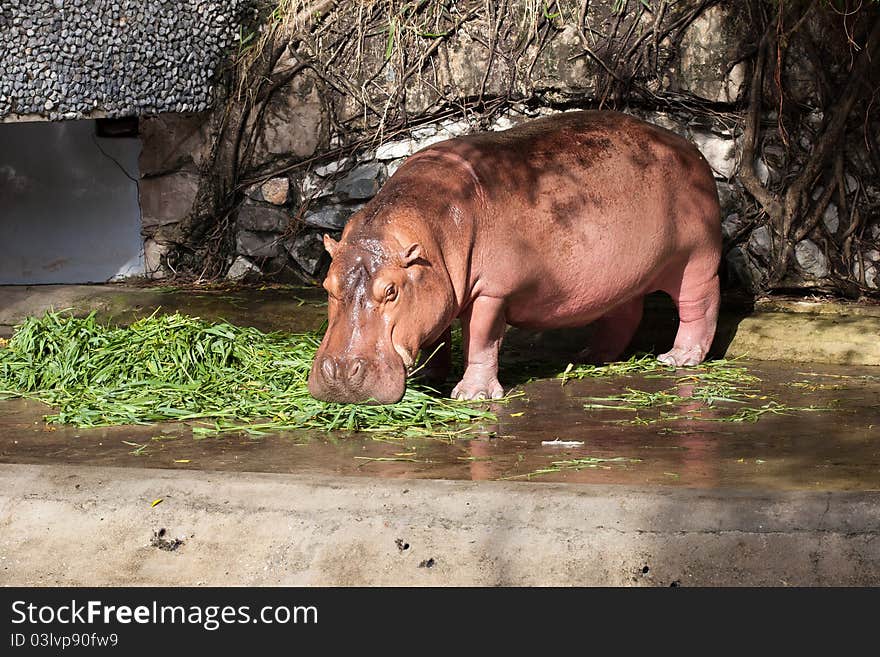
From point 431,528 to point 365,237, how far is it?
71.8 inches

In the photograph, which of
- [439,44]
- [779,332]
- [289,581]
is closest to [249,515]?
[289,581]

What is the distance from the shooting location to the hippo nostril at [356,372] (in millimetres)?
4941

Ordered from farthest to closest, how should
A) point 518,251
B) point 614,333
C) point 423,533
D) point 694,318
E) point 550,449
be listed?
point 614,333 → point 694,318 → point 518,251 → point 550,449 → point 423,533

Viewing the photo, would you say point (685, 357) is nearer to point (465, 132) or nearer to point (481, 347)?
point (481, 347)

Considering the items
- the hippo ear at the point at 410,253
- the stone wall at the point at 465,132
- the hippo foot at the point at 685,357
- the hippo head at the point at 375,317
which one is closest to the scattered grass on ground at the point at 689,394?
the hippo foot at the point at 685,357

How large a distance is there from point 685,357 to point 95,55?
408 centimetres

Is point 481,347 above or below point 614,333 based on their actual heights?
above

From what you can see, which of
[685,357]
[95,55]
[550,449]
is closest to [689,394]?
[685,357]

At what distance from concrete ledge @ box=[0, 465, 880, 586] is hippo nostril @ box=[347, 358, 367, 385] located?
3.43 feet

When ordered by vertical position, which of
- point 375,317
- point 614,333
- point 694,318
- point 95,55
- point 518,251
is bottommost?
point 614,333

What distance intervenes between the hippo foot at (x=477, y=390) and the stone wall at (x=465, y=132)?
2611 mm

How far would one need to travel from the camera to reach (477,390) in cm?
564

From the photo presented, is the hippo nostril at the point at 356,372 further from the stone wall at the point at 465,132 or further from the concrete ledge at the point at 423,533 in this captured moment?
the stone wall at the point at 465,132

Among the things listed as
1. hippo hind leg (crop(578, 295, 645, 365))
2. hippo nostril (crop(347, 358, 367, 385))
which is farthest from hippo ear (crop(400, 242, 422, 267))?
hippo hind leg (crop(578, 295, 645, 365))
